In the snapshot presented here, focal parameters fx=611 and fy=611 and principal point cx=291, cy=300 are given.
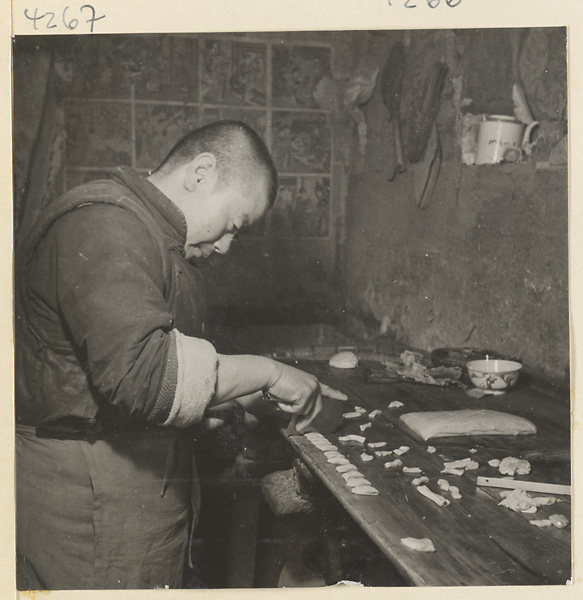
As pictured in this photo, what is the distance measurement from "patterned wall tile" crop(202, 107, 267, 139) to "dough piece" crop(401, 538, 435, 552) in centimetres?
138

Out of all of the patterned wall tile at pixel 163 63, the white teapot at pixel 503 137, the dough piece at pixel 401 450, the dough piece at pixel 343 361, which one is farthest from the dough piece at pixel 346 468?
the white teapot at pixel 503 137

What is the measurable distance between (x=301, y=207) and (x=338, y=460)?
1.33m

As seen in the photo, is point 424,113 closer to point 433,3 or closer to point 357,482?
point 433,3

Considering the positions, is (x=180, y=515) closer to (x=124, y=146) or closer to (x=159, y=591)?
(x=159, y=591)

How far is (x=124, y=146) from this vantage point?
175 centimetres

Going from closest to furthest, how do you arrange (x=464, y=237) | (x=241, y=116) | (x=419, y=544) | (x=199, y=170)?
(x=419, y=544)
(x=199, y=170)
(x=241, y=116)
(x=464, y=237)

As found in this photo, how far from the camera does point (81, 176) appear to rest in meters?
1.62

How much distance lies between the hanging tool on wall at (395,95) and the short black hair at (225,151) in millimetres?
716

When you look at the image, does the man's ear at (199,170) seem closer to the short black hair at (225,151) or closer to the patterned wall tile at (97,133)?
the short black hair at (225,151)

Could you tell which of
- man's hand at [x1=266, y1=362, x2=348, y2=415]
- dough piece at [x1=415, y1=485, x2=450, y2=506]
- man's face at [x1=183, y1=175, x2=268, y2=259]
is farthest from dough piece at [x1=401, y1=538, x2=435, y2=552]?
man's face at [x1=183, y1=175, x2=268, y2=259]

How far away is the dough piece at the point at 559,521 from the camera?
1.17m

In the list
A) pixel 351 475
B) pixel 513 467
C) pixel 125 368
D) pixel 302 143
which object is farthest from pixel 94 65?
pixel 513 467

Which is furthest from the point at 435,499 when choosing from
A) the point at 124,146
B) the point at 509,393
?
the point at 124,146

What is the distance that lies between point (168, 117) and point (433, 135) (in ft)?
3.99
